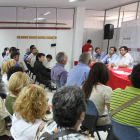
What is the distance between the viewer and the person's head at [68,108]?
809mm

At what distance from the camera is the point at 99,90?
178 centimetres

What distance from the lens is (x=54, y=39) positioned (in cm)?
739

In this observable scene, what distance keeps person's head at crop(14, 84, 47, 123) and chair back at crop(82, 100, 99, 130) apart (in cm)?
68

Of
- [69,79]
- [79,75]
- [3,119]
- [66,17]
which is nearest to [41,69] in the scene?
[69,79]

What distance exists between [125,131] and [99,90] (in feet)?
1.82

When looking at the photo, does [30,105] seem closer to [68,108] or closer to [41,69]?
[68,108]

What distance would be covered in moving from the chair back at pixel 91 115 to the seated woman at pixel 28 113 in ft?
2.24

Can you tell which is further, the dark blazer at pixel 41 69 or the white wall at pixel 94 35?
the white wall at pixel 94 35

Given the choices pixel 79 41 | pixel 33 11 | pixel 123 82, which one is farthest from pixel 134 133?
pixel 33 11

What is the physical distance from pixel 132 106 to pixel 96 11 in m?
7.07

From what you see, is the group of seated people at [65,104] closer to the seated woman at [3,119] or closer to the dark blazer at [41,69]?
the seated woman at [3,119]

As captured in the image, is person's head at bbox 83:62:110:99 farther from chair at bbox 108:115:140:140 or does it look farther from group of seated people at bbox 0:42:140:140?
chair at bbox 108:115:140:140

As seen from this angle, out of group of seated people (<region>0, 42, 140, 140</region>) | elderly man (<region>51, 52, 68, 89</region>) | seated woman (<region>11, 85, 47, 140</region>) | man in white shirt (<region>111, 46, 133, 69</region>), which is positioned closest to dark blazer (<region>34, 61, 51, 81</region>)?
elderly man (<region>51, 52, 68, 89</region>)

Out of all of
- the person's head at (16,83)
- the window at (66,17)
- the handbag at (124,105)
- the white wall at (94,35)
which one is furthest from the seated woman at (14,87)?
the white wall at (94,35)
